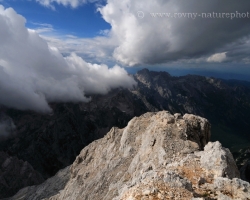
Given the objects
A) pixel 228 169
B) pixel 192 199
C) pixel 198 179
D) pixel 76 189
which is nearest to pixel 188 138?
pixel 228 169

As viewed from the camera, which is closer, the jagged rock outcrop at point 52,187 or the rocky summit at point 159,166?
the rocky summit at point 159,166

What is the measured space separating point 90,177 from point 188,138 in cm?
4669

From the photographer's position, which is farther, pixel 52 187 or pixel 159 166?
pixel 52 187

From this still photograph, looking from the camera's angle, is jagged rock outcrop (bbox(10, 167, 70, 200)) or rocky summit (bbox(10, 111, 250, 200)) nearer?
rocky summit (bbox(10, 111, 250, 200))

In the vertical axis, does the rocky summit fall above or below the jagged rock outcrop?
above

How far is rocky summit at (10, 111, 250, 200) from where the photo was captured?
81.1 feet

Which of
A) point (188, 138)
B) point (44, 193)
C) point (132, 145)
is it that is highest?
point (188, 138)

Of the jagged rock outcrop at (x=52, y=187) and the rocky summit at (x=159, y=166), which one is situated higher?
the rocky summit at (x=159, y=166)

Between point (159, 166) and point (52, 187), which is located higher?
point (159, 166)

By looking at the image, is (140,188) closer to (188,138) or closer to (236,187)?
(236,187)

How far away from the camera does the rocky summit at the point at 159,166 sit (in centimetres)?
2473

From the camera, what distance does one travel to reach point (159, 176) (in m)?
26.5

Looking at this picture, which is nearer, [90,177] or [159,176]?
[159,176]

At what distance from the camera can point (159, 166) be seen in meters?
41.6
